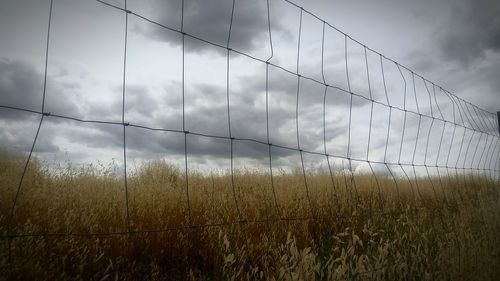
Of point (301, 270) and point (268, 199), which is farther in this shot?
point (268, 199)

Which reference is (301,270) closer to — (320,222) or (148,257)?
(148,257)

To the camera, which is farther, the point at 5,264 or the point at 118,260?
the point at 118,260

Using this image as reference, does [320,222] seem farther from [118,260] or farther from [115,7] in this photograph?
[115,7]

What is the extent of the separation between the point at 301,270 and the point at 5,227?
236 cm

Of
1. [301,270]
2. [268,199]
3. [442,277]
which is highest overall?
[268,199]

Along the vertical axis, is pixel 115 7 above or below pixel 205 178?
above

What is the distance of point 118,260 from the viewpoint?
2527mm

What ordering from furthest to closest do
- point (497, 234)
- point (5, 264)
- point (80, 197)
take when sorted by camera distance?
1. point (497, 234)
2. point (80, 197)
3. point (5, 264)

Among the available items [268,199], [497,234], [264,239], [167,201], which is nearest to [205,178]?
[268,199]

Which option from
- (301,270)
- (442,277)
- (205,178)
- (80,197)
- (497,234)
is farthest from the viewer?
(205,178)

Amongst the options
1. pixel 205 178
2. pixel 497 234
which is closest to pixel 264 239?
→ pixel 497 234

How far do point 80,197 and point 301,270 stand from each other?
247cm

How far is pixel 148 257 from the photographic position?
265 centimetres

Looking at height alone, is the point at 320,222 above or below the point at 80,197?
below
